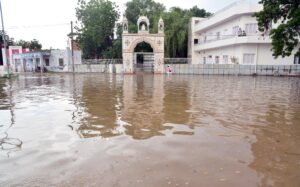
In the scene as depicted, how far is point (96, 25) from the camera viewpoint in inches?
1757

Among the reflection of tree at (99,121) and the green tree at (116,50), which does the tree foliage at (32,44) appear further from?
the reflection of tree at (99,121)

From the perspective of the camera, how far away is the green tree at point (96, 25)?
45188 millimetres

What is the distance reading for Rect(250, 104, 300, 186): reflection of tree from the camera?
13.8 ft

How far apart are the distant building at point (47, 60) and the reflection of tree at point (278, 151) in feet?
128

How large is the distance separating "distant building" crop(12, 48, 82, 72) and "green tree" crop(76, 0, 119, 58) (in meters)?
3.73

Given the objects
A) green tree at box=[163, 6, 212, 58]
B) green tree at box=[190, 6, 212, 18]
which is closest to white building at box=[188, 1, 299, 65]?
green tree at box=[163, 6, 212, 58]

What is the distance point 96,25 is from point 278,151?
42785mm

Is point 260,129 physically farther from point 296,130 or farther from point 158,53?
point 158,53

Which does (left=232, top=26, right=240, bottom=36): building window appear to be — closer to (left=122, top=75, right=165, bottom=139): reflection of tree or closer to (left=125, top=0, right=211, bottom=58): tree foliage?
(left=125, top=0, right=211, bottom=58): tree foliage

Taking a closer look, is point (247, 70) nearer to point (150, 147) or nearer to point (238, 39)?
point (238, 39)

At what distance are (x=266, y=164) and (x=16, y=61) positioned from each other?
176 feet

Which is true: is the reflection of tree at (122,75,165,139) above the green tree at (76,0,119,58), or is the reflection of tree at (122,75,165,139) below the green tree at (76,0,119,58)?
below

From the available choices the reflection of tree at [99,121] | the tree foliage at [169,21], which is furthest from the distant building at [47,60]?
the reflection of tree at [99,121]

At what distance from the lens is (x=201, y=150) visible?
17.8 feet
